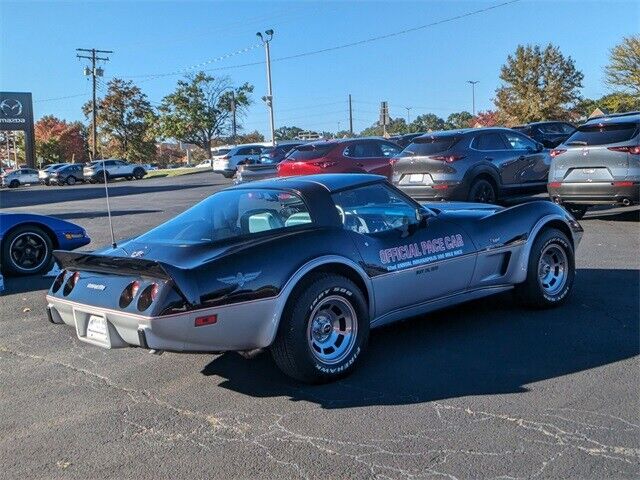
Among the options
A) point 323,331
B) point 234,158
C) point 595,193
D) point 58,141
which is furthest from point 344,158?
point 58,141

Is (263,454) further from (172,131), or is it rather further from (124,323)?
(172,131)

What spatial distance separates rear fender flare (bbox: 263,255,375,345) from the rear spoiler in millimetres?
501

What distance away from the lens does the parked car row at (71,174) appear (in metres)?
45.8

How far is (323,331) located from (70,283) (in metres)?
1.72

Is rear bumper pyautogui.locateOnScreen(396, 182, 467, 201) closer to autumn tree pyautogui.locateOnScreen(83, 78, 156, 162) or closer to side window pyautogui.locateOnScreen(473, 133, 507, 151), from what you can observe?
side window pyautogui.locateOnScreen(473, 133, 507, 151)

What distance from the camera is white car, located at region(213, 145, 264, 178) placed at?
36.0 meters

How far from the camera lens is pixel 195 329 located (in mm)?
3828

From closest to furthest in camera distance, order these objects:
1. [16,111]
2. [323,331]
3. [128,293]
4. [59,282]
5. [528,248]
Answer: [128,293] < [323,331] < [59,282] < [528,248] < [16,111]

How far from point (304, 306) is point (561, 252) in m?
2.82

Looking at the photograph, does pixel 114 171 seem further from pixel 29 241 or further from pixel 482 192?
pixel 29 241

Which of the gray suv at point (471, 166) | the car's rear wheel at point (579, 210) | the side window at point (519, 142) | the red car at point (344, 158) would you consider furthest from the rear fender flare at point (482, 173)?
the red car at point (344, 158)

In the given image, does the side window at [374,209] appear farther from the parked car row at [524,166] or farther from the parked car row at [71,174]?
the parked car row at [71,174]

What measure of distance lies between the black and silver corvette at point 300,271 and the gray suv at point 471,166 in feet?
18.7

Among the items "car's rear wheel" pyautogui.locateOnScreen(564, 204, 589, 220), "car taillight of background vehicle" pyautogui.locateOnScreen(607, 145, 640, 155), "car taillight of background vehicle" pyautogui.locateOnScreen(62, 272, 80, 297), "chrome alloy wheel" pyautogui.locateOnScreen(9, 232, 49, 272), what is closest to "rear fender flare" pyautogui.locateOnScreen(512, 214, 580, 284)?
"car taillight of background vehicle" pyautogui.locateOnScreen(62, 272, 80, 297)
